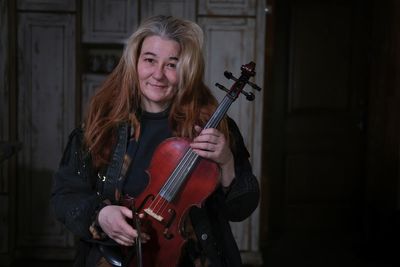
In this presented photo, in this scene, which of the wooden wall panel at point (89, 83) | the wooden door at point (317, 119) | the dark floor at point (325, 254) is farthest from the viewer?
the wooden door at point (317, 119)

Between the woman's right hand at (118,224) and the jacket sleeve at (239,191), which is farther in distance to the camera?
the jacket sleeve at (239,191)

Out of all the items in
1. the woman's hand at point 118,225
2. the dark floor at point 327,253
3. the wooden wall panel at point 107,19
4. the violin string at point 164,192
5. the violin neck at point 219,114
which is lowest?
the dark floor at point 327,253

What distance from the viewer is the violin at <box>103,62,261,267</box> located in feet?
4.98

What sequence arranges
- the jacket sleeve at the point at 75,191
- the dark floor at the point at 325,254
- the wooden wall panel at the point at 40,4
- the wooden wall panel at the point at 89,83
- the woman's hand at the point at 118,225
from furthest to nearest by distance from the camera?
the dark floor at the point at 325,254, the wooden wall panel at the point at 89,83, the wooden wall panel at the point at 40,4, the jacket sleeve at the point at 75,191, the woman's hand at the point at 118,225

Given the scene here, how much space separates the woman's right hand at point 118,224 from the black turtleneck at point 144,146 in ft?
0.45

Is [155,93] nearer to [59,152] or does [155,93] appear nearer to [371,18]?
[59,152]

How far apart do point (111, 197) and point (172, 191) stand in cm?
18

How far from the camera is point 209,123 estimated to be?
152cm

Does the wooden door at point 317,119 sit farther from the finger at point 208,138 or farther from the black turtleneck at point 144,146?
the finger at point 208,138

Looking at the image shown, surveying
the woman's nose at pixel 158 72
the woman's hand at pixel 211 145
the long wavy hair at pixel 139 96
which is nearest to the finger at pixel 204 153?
the woman's hand at pixel 211 145

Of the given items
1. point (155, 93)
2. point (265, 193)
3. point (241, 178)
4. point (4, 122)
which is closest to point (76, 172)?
point (155, 93)

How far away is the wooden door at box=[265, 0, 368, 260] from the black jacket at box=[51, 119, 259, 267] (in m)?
3.01

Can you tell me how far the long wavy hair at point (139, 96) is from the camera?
1.59 meters

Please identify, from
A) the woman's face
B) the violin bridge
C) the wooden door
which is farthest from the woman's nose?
the wooden door
